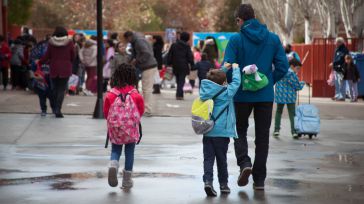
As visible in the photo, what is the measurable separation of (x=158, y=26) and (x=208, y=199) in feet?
225


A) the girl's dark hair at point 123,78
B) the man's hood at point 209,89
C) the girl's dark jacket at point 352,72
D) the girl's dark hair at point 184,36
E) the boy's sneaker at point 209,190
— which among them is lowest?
the boy's sneaker at point 209,190

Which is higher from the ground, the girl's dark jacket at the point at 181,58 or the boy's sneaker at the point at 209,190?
the girl's dark jacket at the point at 181,58

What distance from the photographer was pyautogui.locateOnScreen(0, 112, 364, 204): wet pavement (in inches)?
359

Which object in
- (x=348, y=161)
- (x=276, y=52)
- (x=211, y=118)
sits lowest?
(x=348, y=161)

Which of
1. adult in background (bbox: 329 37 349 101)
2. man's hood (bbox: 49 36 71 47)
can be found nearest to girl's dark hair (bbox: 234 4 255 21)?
man's hood (bbox: 49 36 71 47)

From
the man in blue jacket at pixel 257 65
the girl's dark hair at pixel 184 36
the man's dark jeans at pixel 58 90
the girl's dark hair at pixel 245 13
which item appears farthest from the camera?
the girl's dark hair at pixel 184 36

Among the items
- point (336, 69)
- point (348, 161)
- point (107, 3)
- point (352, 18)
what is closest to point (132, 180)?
point (348, 161)

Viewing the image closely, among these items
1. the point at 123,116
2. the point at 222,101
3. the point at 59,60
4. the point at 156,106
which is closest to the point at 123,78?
the point at 123,116

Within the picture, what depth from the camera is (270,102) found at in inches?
379

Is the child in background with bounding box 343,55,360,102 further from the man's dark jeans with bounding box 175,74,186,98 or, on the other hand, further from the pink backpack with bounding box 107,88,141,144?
the pink backpack with bounding box 107,88,141,144

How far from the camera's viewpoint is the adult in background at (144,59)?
18.4 m

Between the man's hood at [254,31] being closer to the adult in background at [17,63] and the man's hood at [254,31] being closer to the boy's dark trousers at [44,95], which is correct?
the boy's dark trousers at [44,95]

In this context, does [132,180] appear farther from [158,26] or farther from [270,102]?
[158,26]

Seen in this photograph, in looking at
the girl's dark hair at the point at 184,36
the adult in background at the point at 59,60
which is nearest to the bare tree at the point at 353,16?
the girl's dark hair at the point at 184,36
